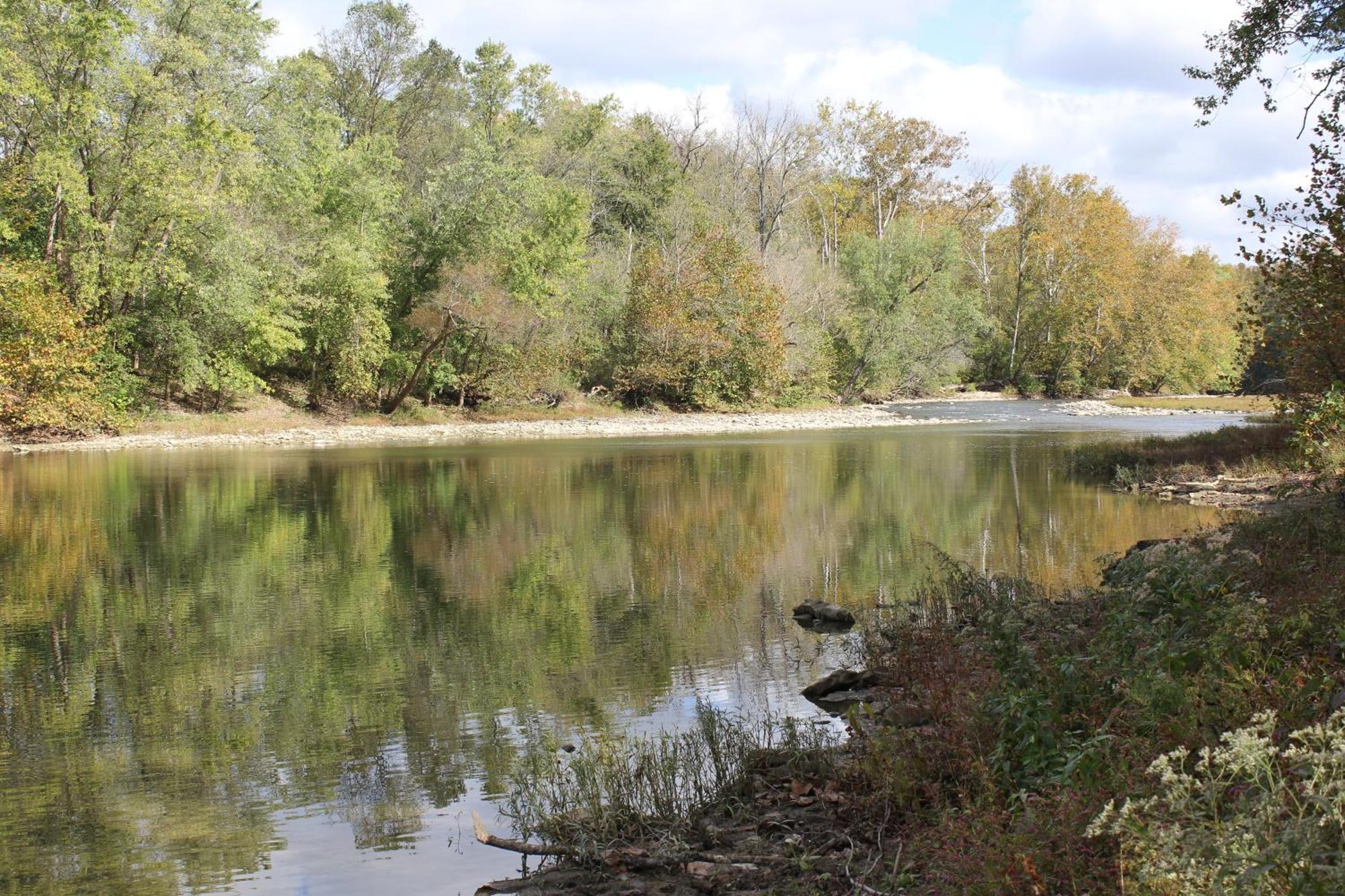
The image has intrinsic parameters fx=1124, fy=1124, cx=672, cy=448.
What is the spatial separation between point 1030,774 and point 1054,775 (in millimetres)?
288

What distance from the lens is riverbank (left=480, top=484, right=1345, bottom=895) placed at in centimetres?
372

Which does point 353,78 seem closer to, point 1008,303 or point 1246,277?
point 1008,303

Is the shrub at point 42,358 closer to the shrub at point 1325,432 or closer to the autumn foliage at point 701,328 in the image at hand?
the autumn foliage at point 701,328

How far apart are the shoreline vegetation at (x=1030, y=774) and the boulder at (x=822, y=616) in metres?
2.51

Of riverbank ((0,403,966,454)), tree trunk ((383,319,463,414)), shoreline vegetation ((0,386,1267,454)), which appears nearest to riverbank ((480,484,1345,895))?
riverbank ((0,403,966,454))

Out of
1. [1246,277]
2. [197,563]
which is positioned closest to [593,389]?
[197,563]

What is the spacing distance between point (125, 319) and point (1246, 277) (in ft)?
299

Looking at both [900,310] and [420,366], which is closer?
[420,366]

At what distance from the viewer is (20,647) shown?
35.8 feet

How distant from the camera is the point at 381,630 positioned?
464 inches

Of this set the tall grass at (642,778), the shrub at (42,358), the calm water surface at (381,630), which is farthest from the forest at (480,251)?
the tall grass at (642,778)

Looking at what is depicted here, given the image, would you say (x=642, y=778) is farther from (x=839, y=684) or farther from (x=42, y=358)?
(x=42, y=358)

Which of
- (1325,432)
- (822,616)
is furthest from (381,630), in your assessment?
(1325,432)

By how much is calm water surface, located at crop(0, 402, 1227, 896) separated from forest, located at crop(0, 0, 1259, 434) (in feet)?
23.9
